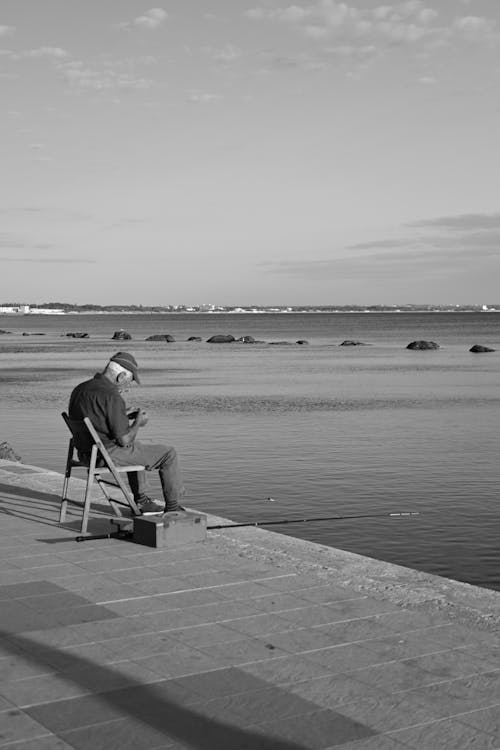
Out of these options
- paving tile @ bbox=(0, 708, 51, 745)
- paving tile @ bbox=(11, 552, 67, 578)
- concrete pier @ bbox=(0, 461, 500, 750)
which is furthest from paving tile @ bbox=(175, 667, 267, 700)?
paving tile @ bbox=(11, 552, 67, 578)

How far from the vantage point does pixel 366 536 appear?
12.2 meters

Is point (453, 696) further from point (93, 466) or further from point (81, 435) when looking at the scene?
point (81, 435)

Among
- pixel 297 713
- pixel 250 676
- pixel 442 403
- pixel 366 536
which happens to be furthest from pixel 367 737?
pixel 442 403

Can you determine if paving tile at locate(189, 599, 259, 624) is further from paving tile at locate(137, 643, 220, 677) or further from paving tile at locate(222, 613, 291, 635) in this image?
paving tile at locate(137, 643, 220, 677)

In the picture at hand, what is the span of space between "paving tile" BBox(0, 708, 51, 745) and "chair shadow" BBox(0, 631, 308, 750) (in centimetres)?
5

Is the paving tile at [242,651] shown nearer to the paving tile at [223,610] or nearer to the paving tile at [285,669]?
the paving tile at [285,669]

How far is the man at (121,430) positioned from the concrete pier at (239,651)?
1.18 meters

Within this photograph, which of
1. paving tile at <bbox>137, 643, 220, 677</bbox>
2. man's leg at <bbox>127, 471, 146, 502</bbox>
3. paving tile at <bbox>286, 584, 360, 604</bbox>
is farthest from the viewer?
man's leg at <bbox>127, 471, 146, 502</bbox>

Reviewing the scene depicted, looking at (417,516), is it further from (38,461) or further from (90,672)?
(90,672)

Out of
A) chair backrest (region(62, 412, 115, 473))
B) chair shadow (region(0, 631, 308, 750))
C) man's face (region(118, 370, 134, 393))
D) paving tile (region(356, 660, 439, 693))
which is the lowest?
chair shadow (region(0, 631, 308, 750))

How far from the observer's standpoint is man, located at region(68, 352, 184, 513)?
865cm

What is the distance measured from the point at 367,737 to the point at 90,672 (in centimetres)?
153

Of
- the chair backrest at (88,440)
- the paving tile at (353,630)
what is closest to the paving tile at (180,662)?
the paving tile at (353,630)

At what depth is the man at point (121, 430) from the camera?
865 centimetres
